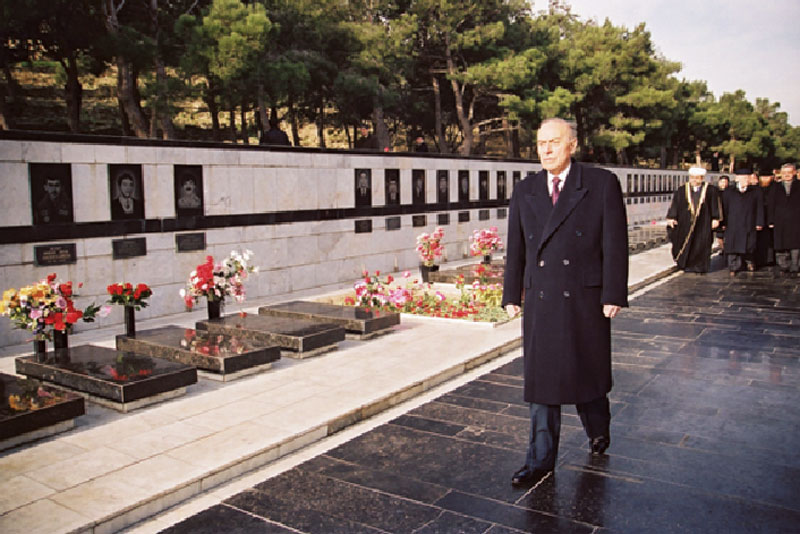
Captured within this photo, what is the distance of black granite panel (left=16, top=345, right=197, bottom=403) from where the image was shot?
5.61m

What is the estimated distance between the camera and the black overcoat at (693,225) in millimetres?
13344

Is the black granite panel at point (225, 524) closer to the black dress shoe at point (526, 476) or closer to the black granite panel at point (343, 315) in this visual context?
the black dress shoe at point (526, 476)

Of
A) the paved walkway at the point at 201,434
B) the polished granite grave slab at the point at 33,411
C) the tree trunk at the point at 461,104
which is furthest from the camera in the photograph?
the tree trunk at the point at 461,104

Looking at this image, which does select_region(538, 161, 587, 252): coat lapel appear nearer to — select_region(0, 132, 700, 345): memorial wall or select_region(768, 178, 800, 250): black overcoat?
select_region(0, 132, 700, 345): memorial wall

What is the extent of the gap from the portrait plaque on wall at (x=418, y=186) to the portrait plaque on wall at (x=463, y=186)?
5.53 ft

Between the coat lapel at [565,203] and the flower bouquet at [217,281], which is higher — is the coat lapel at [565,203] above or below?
above

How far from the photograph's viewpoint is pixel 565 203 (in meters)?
4.12

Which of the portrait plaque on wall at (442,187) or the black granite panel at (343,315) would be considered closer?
the black granite panel at (343,315)

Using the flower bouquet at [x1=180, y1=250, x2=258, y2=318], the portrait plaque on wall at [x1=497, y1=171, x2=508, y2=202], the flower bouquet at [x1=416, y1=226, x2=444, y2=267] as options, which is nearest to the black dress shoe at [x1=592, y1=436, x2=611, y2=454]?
the flower bouquet at [x1=180, y1=250, x2=258, y2=318]

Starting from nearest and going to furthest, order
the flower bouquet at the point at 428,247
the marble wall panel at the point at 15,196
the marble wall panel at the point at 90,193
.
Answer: the marble wall panel at the point at 15,196
the marble wall panel at the point at 90,193
the flower bouquet at the point at 428,247

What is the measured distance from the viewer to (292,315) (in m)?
8.77

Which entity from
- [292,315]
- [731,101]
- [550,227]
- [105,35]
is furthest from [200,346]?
[731,101]

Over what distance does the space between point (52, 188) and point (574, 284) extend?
7.02m

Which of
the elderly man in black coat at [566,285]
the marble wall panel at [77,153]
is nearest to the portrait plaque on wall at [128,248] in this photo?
the marble wall panel at [77,153]
